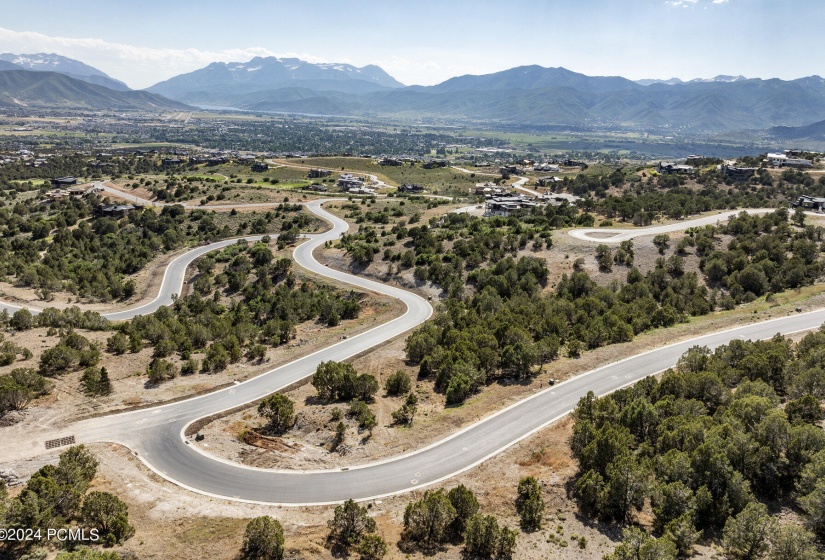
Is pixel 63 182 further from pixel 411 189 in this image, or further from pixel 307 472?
pixel 307 472

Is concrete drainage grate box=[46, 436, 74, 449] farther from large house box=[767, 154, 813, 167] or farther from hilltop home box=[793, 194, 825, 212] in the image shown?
large house box=[767, 154, 813, 167]

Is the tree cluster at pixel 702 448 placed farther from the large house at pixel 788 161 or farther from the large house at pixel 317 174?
the large house at pixel 317 174

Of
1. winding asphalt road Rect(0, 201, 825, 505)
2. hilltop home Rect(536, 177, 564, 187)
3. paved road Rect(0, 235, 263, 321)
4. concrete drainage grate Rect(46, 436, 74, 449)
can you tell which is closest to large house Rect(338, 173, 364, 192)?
hilltop home Rect(536, 177, 564, 187)

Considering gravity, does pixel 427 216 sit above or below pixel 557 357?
above

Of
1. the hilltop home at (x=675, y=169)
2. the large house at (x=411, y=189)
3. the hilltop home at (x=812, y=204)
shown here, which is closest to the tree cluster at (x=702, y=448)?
the hilltop home at (x=812, y=204)

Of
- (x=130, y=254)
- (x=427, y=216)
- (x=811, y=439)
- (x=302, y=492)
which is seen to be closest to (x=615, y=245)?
(x=427, y=216)

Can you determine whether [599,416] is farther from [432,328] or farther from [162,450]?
[162,450]

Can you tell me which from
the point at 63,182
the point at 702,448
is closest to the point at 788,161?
the point at 702,448
